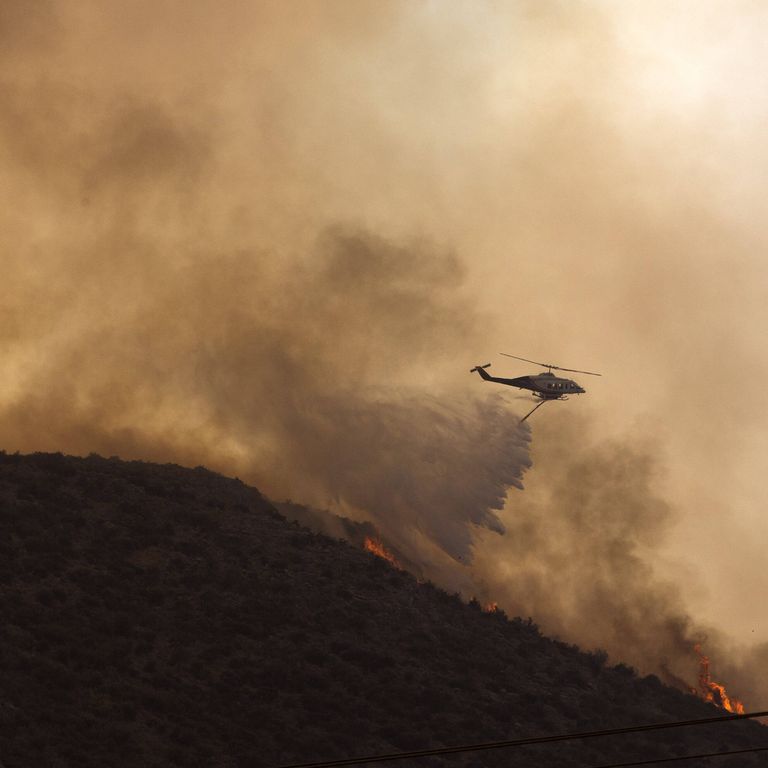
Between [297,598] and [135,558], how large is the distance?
14983 mm

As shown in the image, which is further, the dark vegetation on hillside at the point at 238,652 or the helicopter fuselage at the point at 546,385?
the helicopter fuselage at the point at 546,385

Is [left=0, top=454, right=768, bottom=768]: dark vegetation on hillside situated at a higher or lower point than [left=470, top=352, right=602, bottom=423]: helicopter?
lower

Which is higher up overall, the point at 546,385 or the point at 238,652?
the point at 546,385

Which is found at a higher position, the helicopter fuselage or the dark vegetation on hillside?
the helicopter fuselage

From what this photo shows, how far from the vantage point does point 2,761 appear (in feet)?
257

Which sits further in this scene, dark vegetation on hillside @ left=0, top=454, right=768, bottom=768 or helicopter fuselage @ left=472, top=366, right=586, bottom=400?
helicopter fuselage @ left=472, top=366, right=586, bottom=400

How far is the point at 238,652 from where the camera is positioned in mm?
105125

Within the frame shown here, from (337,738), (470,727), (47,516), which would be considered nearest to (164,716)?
(337,738)

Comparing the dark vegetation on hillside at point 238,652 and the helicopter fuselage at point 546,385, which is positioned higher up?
the helicopter fuselage at point 546,385

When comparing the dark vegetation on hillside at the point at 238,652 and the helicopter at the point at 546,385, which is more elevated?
the helicopter at the point at 546,385

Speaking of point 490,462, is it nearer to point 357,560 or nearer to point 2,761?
point 357,560

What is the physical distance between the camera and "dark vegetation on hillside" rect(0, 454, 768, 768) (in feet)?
300

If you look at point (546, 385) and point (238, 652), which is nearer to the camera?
point (238, 652)

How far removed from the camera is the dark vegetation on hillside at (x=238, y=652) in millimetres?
91312
